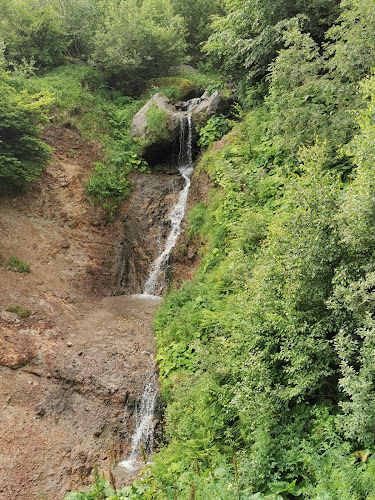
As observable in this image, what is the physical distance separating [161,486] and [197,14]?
2786cm

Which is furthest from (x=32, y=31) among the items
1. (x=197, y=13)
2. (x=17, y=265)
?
(x=17, y=265)

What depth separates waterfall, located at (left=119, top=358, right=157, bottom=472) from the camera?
761 cm

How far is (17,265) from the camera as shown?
11.5 m

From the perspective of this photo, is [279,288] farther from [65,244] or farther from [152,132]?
[152,132]

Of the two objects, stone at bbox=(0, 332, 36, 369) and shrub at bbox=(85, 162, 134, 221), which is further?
shrub at bbox=(85, 162, 134, 221)

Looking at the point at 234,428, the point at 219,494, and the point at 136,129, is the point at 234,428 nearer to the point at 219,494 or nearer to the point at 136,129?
the point at 219,494

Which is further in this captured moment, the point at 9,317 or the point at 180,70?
the point at 180,70

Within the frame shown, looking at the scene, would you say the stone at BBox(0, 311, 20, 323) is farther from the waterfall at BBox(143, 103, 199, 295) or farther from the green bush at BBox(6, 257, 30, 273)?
the waterfall at BBox(143, 103, 199, 295)

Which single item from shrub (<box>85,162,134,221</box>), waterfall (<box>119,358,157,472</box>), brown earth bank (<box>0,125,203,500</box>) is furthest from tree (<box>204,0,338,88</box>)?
waterfall (<box>119,358,157,472</box>)

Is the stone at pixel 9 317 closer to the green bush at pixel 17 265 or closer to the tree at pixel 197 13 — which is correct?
the green bush at pixel 17 265

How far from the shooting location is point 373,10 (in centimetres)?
619

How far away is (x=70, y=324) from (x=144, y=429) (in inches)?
159

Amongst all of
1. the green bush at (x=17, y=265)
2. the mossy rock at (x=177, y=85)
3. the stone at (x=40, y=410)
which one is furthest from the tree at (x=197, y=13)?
the stone at (x=40, y=410)

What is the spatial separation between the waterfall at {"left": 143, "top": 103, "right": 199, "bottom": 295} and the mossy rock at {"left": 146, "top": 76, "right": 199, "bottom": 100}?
1.87 metres
